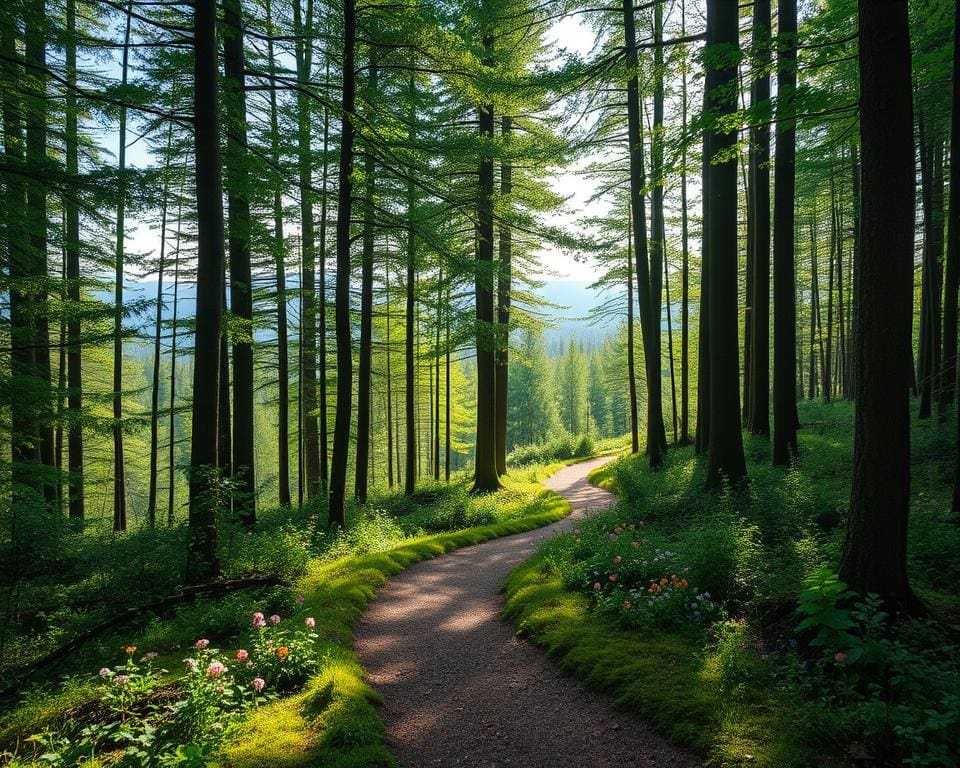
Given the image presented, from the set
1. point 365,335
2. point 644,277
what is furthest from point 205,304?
point 644,277

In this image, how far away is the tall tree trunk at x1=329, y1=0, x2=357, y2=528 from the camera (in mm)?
10078

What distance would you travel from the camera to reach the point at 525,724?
4.30 m

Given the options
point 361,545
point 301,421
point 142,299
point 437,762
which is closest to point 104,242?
point 301,421

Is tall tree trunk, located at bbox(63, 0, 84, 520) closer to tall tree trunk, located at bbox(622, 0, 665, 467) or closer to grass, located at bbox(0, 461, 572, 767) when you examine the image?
grass, located at bbox(0, 461, 572, 767)

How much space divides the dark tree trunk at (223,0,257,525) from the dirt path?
3.57 metres

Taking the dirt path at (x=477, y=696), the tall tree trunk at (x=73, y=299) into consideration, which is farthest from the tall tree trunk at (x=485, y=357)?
the tall tree trunk at (x=73, y=299)

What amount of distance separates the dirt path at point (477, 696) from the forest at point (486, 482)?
40mm

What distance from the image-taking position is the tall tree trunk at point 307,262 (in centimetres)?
1096

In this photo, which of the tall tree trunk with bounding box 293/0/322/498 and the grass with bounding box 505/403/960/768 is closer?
the grass with bounding box 505/403/960/768

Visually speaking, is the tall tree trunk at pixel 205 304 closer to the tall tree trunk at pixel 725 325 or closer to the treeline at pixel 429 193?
the treeline at pixel 429 193

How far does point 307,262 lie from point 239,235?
10.6ft

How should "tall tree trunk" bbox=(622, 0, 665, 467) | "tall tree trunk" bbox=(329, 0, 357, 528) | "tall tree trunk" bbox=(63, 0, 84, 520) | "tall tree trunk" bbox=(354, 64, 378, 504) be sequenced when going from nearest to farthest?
"tall tree trunk" bbox=(329, 0, 357, 528), "tall tree trunk" bbox=(63, 0, 84, 520), "tall tree trunk" bbox=(354, 64, 378, 504), "tall tree trunk" bbox=(622, 0, 665, 467)

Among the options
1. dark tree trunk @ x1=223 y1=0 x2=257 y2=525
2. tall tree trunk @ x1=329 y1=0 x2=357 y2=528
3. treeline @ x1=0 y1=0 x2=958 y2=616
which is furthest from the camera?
tall tree trunk @ x1=329 y1=0 x2=357 y2=528

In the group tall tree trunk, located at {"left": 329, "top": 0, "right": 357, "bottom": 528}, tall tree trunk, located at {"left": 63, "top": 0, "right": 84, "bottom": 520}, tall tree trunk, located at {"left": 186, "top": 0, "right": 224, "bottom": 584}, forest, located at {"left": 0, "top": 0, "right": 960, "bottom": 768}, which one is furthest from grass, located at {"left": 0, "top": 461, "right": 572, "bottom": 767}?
tall tree trunk, located at {"left": 63, "top": 0, "right": 84, "bottom": 520}
